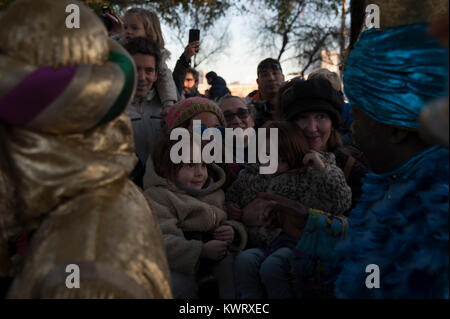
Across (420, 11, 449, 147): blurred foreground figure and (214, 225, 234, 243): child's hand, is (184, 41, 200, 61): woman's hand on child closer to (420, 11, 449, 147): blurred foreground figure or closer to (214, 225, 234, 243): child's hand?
(214, 225, 234, 243): child's hand

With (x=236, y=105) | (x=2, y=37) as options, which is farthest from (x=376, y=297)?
(x=236, y=105)

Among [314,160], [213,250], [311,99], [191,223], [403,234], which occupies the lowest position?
[213,250]

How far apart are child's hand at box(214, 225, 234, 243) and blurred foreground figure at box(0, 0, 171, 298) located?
143 centimetres

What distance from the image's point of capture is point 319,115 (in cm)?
311

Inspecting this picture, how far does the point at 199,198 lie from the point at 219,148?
503 millimetres

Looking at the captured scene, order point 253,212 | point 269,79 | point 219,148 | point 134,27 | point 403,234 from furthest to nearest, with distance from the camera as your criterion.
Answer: point 269,79, point 134,27, point 219,148, point 253,212, point 403,234

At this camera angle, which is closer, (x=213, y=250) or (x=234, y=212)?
(x=213, y=250)

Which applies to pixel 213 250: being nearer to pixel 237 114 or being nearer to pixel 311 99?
pixel 311 99

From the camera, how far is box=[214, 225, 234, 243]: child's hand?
2.74 m

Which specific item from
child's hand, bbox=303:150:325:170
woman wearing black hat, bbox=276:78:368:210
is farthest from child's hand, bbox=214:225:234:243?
woman wearing black hat, bbox=276:78:368:210

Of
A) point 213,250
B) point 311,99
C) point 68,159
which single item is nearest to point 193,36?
point 311,99

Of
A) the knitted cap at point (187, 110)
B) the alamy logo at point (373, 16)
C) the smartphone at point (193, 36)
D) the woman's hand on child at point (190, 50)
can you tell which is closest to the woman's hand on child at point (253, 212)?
the knitted cap at point (187, 110)
